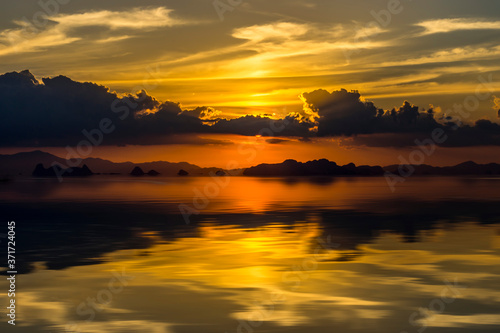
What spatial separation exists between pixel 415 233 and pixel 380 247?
8.89 meters

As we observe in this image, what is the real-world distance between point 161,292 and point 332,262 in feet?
33.3

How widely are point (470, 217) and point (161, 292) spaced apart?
41.2 meters

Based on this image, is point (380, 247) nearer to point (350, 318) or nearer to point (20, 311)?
point (350, 318)

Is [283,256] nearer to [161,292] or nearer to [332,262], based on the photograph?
[332,262]

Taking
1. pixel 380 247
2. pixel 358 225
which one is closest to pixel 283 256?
pixel 380 247

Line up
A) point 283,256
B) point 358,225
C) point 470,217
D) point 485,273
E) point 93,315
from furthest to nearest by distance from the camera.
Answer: point 470,217 → point 358,225 → point 283,256 → point 485,273 → point 93,315

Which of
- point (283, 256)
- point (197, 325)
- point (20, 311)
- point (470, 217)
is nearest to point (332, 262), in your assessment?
point (283, 256)

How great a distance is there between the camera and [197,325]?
1908 centimetres

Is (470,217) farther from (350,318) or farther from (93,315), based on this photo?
(93,315)

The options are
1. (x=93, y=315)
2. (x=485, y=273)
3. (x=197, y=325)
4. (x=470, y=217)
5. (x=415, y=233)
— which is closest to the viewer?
(x=197, y=325)

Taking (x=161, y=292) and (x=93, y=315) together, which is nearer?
(x=93, y=315)

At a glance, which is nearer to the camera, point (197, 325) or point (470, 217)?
point (197, 325)

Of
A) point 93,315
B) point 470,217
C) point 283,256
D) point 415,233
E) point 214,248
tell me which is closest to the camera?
point 93,315

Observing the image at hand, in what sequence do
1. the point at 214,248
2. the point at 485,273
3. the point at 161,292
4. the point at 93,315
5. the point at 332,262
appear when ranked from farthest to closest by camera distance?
the point at 214,248, the point at 332,262, the point at 485,273, the point at 161,292, the point at 93,315
